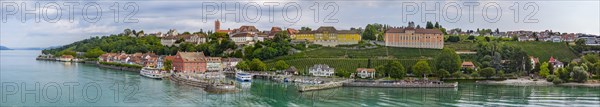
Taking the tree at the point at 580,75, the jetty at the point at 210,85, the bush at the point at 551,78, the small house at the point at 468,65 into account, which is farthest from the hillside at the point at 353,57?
the tree at the point at 580,75

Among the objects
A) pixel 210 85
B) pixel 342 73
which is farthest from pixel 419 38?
pixel 210 85

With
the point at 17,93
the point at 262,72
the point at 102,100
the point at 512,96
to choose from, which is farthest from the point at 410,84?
the point at 17,93

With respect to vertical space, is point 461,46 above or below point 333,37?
below

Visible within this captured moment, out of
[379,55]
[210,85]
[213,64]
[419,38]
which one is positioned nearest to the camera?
[210,85]

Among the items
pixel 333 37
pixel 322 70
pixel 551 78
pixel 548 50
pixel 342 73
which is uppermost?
pixel 333 37

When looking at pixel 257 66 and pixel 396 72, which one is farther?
pixel 257 66

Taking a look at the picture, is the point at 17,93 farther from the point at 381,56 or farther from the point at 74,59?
the point at 74,59

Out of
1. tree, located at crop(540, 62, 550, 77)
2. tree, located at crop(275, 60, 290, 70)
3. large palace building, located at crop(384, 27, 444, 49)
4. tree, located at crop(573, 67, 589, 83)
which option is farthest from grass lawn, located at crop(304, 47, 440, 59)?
tree, located at crop(573, 67, 589, 83)

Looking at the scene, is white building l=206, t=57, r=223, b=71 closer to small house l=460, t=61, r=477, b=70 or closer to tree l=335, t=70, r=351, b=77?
tree l=335, t=70, r=351, b=77

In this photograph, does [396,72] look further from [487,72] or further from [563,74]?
[563,74]
